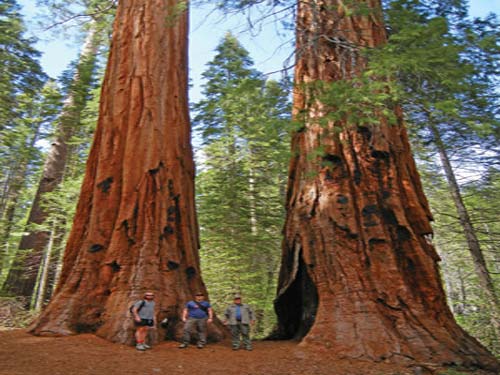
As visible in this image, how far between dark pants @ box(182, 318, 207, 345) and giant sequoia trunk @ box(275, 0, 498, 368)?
1.73 m

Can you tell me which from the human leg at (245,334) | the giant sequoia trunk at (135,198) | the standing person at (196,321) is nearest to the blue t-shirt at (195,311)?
the standing person at (196,321)

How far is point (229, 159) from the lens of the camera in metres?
14.0

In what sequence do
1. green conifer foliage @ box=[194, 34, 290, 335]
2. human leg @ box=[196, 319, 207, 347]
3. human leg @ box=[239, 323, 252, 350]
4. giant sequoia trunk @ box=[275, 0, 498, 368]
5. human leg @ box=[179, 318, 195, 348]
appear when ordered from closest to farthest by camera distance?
giant sequoia trunk @ box=[275, 0, 498, 368]
human leg @ box=[179, 318, 195, 348]
human leg @ box=[196, 319, 207, 347]
human leg @ box=[239, 323, 252, 350]
green conifer foliage @ box=[194, 34, 290, 335]

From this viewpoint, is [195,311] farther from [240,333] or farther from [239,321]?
[240,333]

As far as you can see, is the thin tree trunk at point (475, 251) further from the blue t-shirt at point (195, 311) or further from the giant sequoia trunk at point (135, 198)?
the blue t-shirt at point (195, 311)

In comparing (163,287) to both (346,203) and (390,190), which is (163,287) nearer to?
(346,203)

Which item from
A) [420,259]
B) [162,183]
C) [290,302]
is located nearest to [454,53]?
[420,259]

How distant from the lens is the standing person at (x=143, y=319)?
231 inches

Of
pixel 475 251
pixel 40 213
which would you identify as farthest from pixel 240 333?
pixel 40 213

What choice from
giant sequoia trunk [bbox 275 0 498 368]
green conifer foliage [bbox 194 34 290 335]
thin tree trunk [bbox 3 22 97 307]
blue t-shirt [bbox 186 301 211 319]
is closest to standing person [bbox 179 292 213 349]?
blue t-shirt [bbox 186 301 211 319]

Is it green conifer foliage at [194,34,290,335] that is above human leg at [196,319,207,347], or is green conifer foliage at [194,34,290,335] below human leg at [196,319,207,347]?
above

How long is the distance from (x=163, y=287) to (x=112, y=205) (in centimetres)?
196

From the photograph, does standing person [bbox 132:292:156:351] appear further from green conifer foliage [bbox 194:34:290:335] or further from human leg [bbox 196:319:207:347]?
green conifer foliage [bbox 194:34:290:335]

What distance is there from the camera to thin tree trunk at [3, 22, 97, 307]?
12.9 m
